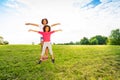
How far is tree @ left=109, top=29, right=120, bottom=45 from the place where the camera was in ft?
223

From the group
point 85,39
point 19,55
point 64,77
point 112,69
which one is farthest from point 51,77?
point 85,39

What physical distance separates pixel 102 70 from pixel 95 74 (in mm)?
875

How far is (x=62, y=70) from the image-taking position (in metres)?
11.5

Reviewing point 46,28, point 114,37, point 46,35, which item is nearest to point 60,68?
point 46,35

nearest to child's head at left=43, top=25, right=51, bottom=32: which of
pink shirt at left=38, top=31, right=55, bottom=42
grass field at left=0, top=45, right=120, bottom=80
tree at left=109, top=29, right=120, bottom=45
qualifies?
pink shirt at left=38, top=31, right=55, bottom=42

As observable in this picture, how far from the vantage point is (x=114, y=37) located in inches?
2788

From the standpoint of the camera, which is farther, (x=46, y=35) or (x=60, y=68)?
(x=60, y=68)

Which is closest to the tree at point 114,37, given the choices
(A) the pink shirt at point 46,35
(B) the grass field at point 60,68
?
(B) the grass field at point 60,68

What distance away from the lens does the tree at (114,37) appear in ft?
223

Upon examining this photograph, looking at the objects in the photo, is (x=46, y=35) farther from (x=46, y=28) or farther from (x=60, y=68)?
(x=60, y=68)

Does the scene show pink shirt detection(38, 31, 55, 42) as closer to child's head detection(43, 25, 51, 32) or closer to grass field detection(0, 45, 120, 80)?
child's head detection(43, 25, 51, 32)

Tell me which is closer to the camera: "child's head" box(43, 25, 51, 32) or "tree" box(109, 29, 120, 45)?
"child's head" box(43, 25, 51, 32)

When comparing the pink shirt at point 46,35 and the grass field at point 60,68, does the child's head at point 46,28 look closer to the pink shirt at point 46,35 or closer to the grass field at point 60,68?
the pink shirt at point 46,35

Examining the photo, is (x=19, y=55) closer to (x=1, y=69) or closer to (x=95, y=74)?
(x=1, y=69)
